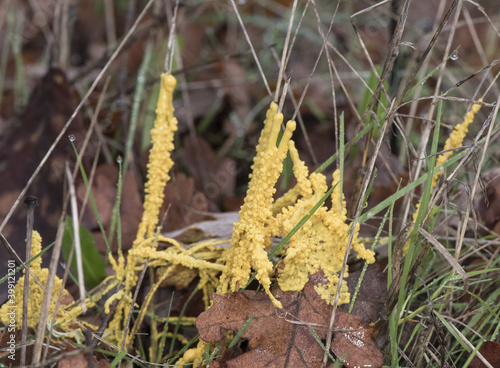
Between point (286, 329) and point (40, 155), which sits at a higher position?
point (40, 155)

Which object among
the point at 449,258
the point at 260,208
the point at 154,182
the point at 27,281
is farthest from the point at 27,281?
the point at 449,258

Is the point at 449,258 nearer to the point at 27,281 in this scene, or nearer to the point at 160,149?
the point at 160,149

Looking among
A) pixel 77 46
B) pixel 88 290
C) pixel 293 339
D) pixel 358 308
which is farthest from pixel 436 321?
pixel 77 46

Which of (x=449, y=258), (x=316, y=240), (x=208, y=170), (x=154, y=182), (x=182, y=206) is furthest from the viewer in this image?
(x=208, y=170)

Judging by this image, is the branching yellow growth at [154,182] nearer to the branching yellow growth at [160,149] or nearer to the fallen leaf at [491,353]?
the branching yellow growth at [160,149]

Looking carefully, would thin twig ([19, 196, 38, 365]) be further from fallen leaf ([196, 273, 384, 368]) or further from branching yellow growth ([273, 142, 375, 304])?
branching yellow growth ([273, 142, 375, 304])

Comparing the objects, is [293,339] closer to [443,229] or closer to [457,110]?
[443,229]
